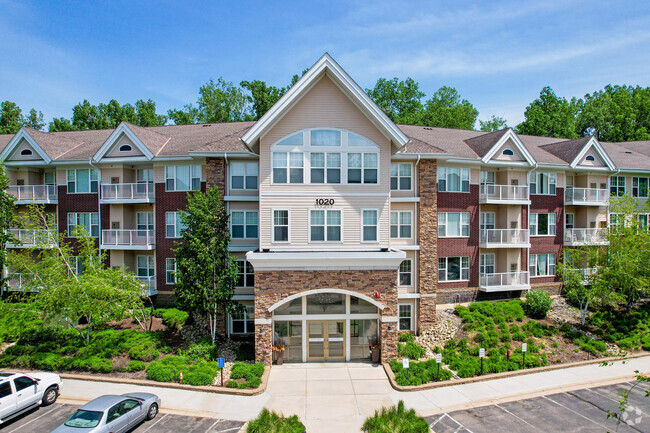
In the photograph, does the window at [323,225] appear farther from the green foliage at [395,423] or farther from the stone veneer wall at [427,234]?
the green foliage at [395,423]

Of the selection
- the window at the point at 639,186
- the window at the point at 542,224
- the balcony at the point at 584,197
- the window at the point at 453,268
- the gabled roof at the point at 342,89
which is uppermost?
the gabled roof at the point at 342,89

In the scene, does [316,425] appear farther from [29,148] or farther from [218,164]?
[29,148]

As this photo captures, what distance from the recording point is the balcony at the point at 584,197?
28.1 m

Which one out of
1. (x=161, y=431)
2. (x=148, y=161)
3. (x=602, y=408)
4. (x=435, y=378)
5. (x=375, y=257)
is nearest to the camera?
(x=161, y=431)

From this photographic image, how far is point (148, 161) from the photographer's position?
80.1ft

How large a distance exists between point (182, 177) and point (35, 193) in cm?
1105

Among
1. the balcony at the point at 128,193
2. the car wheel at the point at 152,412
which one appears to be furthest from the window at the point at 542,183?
the car wheel at the point at 152,412

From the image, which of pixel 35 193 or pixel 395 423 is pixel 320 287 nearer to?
pixel 395 423

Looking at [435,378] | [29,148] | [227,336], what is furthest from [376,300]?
[29,148]

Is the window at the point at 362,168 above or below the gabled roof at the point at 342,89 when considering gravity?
below

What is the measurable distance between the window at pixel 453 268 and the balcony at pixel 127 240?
19.0 metres

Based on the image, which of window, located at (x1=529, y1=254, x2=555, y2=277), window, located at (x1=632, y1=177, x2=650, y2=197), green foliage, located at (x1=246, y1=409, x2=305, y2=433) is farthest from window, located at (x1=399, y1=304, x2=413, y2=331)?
window, located at (x1=632, y1=177, x2=650, y2=197)

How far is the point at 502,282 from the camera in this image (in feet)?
83.4

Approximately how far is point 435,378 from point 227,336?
11.9 metres
